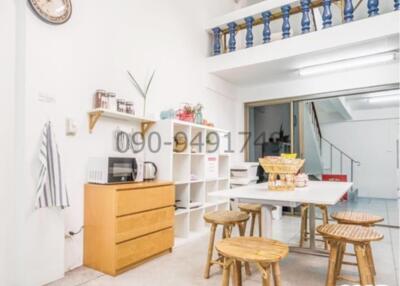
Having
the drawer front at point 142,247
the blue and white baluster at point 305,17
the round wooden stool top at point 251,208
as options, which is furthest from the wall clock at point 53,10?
the blue and white baluster at point 305,17

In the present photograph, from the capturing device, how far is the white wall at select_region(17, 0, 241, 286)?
2.29 m

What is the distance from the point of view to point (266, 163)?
2490 mm

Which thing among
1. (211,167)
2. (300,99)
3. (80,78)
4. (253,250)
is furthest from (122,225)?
(300,99)

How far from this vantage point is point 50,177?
2.33 metres

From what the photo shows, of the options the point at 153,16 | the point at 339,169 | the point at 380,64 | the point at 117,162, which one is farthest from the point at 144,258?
the point at 339,169

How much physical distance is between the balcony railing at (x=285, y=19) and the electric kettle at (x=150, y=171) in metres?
2.50

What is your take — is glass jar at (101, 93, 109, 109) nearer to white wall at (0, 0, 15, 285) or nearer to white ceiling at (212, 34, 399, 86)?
white wall at (0, 0, 15, 285)

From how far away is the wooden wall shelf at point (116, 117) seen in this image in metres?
2.82

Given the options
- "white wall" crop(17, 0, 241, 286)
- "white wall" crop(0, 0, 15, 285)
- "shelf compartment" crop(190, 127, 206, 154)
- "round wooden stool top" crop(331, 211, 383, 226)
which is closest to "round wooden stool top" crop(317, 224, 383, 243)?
"round wooden stool top" crop(331, 211, 383, 226)

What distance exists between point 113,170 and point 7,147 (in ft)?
2.93

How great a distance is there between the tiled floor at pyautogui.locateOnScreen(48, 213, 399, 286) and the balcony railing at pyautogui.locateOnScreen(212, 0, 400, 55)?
2958 mm

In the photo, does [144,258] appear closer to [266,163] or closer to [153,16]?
[266,163]

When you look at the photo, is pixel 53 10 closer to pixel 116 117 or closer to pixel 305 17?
pixel 116 117

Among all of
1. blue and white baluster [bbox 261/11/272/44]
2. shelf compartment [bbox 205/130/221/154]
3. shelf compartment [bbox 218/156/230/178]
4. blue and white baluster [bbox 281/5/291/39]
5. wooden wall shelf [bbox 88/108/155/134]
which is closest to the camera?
wooden wall shelf [bbox 88/108/155/134]
